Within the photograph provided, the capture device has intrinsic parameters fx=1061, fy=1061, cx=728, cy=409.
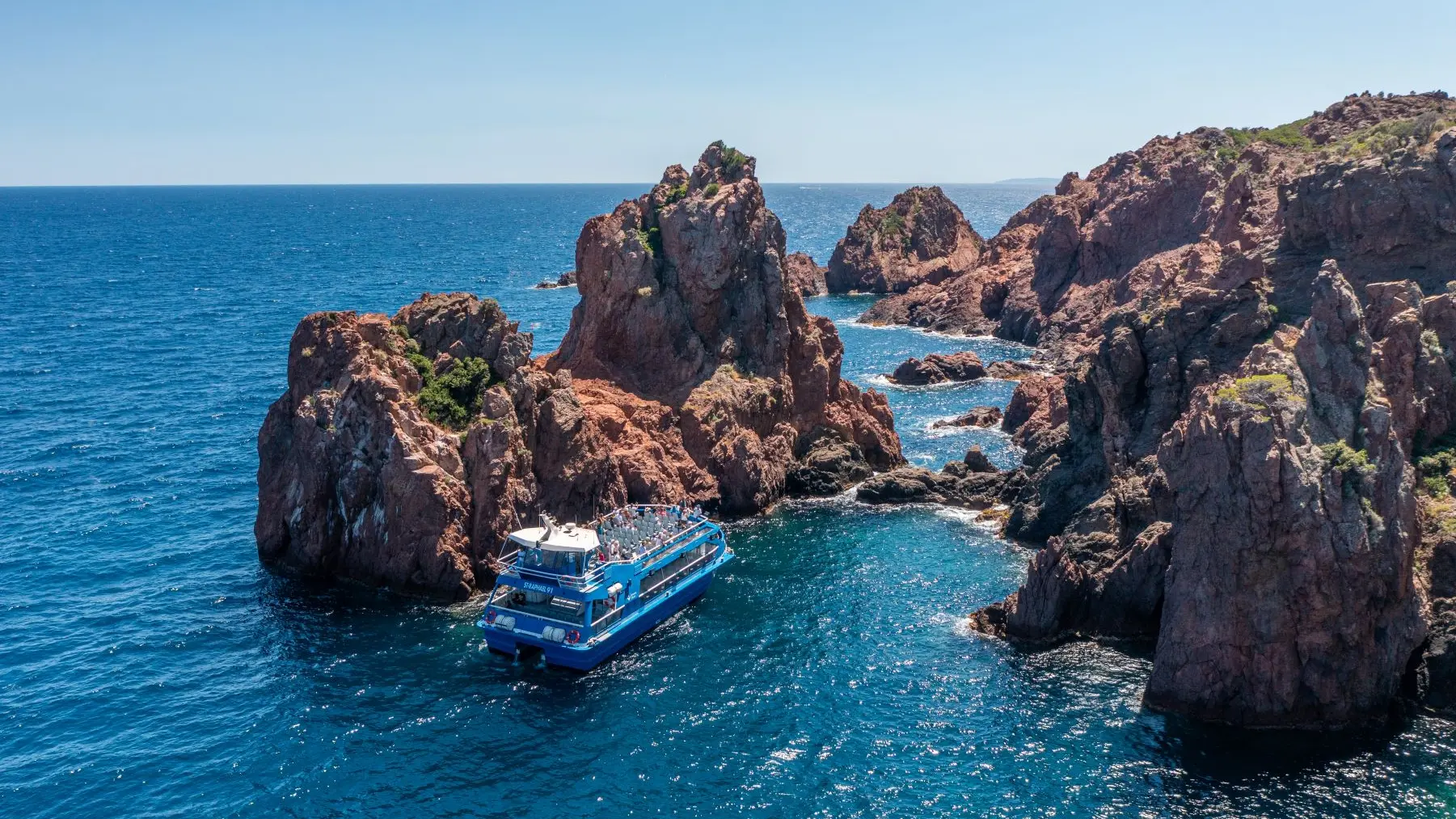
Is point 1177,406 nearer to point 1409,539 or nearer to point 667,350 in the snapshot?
point 1409,539

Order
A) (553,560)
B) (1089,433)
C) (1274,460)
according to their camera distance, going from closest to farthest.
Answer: (1274,460)
(553,560)
(1089,433)

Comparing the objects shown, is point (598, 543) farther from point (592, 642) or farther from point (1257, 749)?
point (1257, 749)

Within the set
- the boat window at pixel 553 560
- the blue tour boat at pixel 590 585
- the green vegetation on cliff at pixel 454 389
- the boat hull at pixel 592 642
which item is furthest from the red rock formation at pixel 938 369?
the boat window at pixel 553 560

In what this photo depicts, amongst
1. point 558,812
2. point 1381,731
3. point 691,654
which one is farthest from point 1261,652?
point 558,812

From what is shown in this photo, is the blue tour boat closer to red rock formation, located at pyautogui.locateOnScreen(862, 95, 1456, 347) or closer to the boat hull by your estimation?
the boat hull

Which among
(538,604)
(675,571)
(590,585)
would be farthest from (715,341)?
(538,604)
